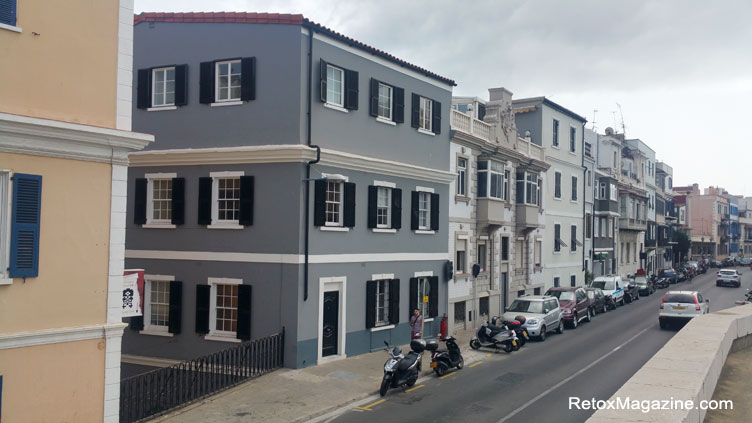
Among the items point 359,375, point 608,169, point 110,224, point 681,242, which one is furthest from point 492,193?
point 681,242

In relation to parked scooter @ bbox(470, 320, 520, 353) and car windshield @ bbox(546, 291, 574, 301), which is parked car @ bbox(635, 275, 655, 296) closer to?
car windshield @ bbox(546, 291, 574, 301)

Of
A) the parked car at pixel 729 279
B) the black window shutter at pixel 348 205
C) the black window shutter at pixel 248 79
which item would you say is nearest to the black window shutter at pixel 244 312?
the black window shutter at pixel 348 205

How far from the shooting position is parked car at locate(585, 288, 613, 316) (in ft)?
113

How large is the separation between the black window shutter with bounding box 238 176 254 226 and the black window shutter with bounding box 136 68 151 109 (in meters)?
4.87

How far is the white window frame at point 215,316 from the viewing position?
1950 cm

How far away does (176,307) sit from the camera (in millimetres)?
20344

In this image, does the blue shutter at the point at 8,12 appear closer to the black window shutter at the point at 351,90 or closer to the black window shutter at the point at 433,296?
the black window shutter at the point at 351,90

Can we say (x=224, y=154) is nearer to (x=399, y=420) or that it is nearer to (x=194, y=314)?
(x=194, y=314)

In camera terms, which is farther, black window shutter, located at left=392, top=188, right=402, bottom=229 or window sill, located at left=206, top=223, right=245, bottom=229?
black window shutter, located at left=392, top=188, right=402, bottom=229

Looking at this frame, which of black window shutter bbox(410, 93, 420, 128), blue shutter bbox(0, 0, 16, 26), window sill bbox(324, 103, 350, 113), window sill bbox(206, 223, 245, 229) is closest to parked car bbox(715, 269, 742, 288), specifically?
black window shutter bbox(410, 93, 420, 128)

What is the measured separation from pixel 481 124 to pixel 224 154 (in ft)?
48.0

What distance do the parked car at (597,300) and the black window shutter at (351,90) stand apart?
1964 cm

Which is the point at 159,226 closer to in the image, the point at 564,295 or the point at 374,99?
the point at 374,99

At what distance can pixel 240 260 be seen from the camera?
64.2 ft
